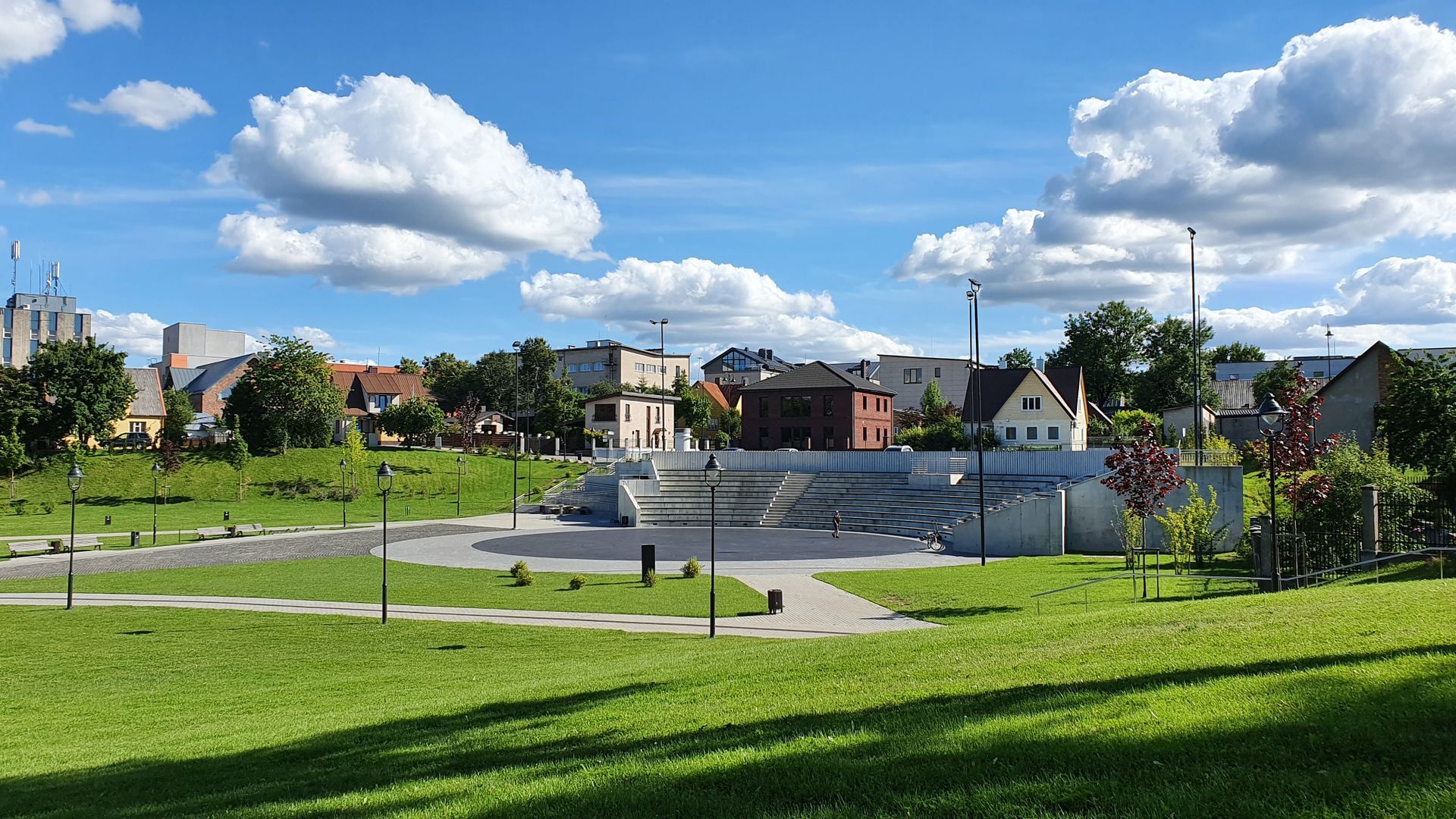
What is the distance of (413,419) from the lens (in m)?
75.7

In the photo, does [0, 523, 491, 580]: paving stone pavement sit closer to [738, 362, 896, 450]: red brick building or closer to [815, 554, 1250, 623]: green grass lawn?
[815, 554, 1250, 623]: green grass lawn

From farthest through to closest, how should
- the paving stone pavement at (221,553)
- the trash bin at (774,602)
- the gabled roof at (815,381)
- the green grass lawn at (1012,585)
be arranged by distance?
the gabled roof at (815,381), the paving stone pavement at (221,553), the trash bin at (774,602), the green grass lawn at (1012,585)

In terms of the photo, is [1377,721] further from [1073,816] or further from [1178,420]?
[1178,420]

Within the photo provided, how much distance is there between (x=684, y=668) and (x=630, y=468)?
4291cm

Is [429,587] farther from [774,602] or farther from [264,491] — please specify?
[264,491]

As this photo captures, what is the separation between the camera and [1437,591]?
11.7 meters

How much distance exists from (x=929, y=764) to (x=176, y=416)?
291 ft

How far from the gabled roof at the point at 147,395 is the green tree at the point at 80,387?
54.8ft

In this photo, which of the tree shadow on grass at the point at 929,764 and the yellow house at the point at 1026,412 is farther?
the yellow house at the point at 1026,412

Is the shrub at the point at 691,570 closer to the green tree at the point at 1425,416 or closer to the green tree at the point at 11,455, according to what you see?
the green tree at the point at 1425,416

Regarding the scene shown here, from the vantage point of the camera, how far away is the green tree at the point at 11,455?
55812mm

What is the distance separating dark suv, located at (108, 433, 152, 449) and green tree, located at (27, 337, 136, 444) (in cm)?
261

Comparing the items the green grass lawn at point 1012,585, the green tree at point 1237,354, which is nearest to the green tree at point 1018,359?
the green tree at point 1237,354

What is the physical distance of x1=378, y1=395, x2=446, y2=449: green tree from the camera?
75750 millimetres
